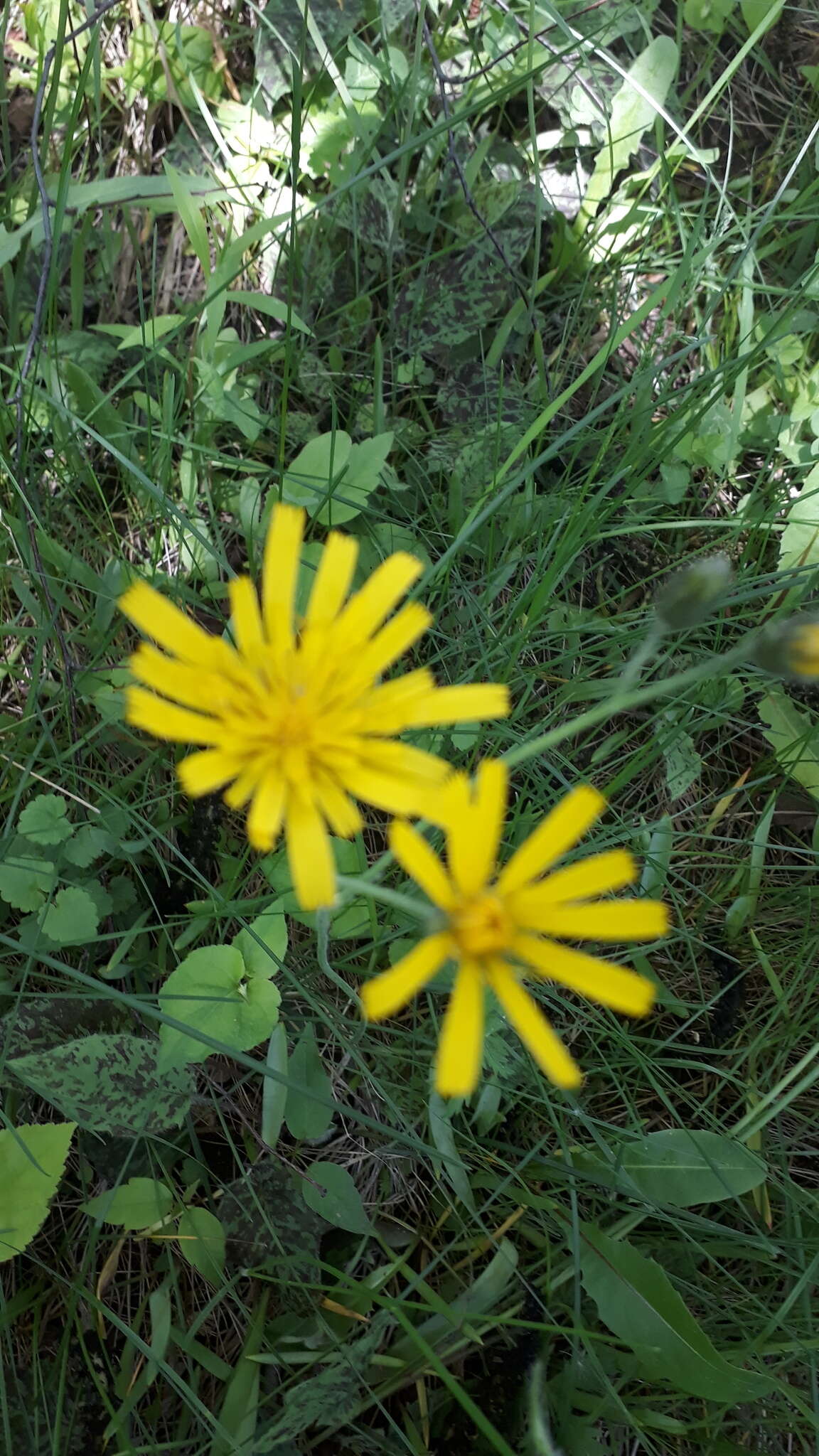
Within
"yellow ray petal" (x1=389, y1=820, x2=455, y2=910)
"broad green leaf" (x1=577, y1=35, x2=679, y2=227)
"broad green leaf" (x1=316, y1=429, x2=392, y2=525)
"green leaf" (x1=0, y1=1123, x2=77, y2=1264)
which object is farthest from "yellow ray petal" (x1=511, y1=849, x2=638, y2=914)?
"broad green leaf" (x1=577, y1=35, x2=679, y2=227)

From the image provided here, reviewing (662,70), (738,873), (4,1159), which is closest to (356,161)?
(662,70)

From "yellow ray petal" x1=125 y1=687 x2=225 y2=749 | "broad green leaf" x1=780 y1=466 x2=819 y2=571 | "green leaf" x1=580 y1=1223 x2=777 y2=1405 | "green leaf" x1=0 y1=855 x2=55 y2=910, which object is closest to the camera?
"yellow ray petal" x1=125 y1=687 x2=225 y2=749

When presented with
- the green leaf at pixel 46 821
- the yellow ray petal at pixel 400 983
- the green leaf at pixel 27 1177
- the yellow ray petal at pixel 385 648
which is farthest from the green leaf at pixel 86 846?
the yellow ray petal at pixel 400 983

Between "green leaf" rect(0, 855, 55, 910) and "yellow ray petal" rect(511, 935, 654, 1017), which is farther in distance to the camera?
"green leaf" rect(0, 855, 55, 910)

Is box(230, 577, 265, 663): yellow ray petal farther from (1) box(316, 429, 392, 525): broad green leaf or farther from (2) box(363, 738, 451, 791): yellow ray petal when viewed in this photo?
(1) box(316, 429, 392, 525): broad green leaf

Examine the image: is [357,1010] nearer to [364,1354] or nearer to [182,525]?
[364,1354]

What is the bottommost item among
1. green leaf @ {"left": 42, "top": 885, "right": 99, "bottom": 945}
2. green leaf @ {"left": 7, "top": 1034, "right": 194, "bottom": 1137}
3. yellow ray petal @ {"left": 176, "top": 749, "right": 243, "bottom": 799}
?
green leaf @ {"left": 7, "top": 1034, "right": 194, "bottom": 1137}
